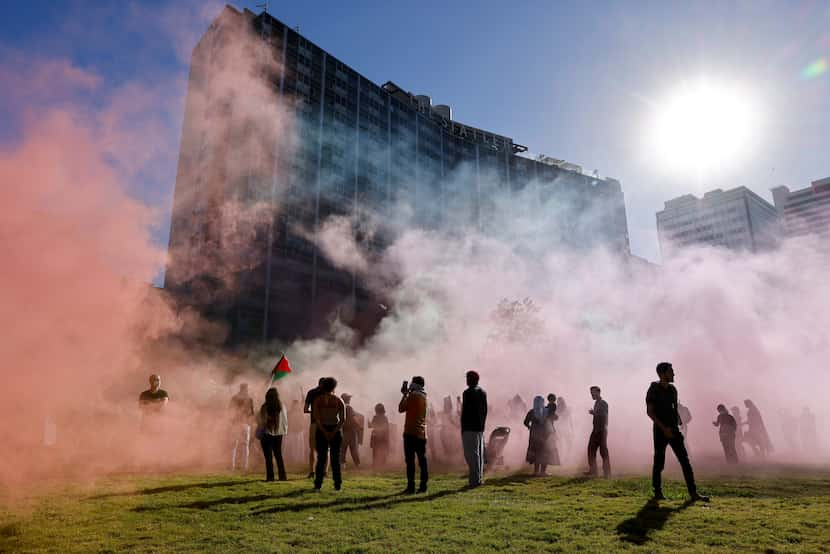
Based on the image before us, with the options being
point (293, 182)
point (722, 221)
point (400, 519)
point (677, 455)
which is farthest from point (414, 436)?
point (722, 221)

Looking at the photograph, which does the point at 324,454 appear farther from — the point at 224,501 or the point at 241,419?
the point at 241,419

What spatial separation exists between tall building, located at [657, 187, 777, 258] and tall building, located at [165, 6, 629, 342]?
101 meters

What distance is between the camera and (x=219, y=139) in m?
40.8

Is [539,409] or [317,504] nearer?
[317,504]

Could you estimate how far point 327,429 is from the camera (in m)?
7.85

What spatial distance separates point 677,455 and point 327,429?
4.80 metres

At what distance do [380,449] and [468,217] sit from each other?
50.4m

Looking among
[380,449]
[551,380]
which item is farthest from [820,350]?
[380,449]

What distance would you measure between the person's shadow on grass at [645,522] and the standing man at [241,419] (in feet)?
26.3

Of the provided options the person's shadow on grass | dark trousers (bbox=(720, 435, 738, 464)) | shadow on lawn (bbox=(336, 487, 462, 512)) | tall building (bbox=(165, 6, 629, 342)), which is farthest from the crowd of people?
tall building (bbox=(165, 6, 629, 342))

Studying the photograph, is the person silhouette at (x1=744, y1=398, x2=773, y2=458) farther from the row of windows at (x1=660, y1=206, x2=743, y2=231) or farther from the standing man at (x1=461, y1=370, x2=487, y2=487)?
the row of windows at (x1=660, y1=206, x2=743, y2=231)

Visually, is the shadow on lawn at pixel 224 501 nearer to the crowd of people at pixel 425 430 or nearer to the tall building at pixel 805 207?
the crowd of people at pixel 425 430

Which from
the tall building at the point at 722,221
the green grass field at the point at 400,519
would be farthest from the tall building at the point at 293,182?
the tall building at the point at 722,221

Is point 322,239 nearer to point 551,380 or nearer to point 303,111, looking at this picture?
point 303,111
